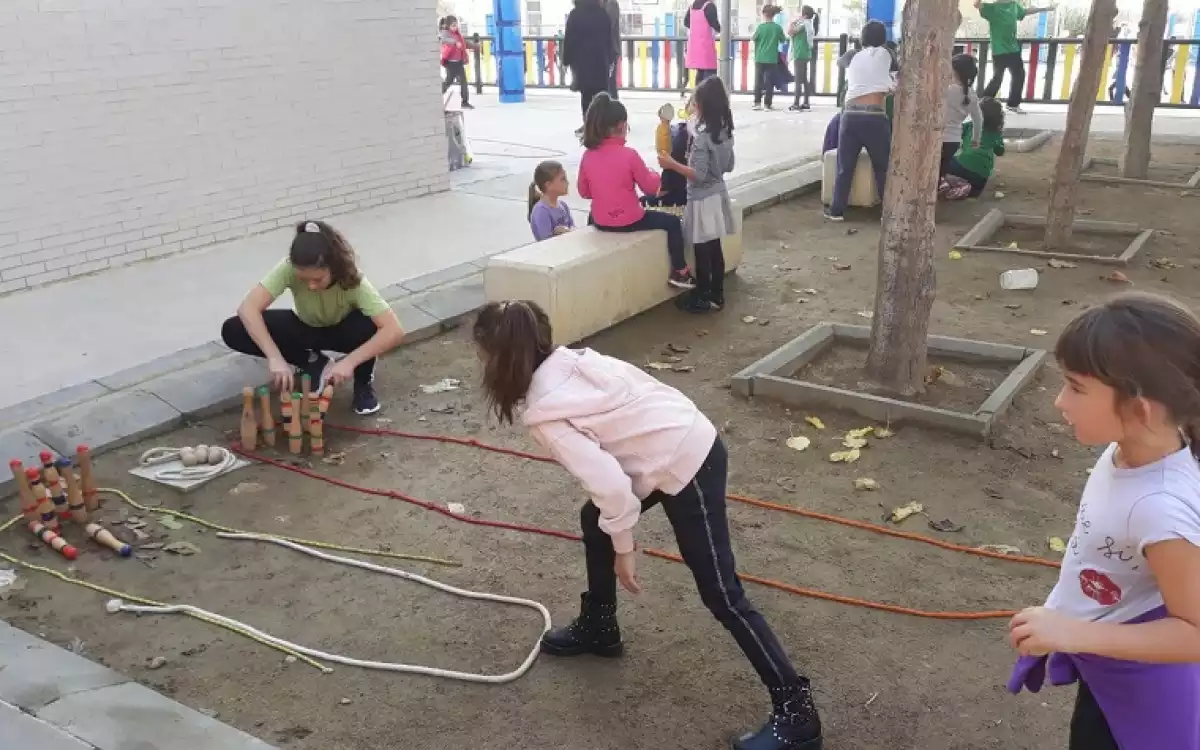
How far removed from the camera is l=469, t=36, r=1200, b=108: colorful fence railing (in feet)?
57.0

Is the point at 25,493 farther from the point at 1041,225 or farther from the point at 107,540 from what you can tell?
the point at 1041,225

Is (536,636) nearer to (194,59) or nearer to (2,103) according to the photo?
(2,103)

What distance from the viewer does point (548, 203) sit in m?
7.53

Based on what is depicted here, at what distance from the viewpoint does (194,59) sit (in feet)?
28.7

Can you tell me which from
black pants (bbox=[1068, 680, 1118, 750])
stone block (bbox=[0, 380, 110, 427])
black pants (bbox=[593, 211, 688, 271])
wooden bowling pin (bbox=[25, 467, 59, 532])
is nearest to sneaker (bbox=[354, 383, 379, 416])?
stone block (bbox=[0, 380, 110, 427])

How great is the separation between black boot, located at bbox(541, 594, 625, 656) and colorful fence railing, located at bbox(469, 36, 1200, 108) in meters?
12.9

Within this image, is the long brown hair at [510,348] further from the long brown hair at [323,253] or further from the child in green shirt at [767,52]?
the child in green shirt at [767,52]

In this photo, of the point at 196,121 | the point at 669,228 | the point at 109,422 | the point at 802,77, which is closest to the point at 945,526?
the point at 669,228

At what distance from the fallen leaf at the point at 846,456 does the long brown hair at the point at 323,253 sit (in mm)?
2577

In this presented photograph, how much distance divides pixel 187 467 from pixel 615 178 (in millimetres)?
3278

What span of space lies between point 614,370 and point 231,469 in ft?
9.43

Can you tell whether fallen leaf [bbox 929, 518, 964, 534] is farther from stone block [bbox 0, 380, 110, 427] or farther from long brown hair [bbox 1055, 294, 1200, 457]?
stone block [bbox 0, 380, 110, 427]

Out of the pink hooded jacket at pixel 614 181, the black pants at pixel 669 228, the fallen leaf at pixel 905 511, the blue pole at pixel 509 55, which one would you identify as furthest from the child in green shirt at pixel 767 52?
the fallen leaf at pixel 905 511

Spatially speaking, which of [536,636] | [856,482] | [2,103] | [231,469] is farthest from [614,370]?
[2,103]
